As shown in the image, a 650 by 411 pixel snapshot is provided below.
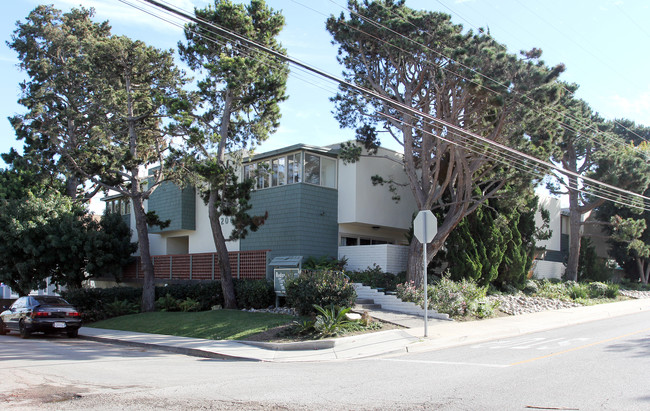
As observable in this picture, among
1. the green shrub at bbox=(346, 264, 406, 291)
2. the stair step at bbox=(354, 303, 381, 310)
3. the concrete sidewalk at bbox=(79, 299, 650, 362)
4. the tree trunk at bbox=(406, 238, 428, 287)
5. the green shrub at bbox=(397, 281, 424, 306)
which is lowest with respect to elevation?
the concrete sidewalk at bbox=(79, 299, 650, 362)

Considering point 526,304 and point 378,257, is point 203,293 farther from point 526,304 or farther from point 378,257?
point 526,304

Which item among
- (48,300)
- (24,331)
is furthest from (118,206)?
(24,331)

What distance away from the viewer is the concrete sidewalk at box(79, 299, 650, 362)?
1262 centimetres

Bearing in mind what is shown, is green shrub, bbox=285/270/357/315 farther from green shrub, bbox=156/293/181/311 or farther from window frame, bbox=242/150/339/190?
green shrub, bbox=156/293/181/311

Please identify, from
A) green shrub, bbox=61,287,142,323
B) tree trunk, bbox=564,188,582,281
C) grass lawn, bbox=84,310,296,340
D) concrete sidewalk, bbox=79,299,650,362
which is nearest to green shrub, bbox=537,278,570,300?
tree trunk, bbox=564,188,582,281

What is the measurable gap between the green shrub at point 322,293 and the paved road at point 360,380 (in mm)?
3559

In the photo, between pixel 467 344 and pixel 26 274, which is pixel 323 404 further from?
pixel 26 274

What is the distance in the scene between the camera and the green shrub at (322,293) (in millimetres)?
15414

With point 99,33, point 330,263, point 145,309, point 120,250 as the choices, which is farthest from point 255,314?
point 99,33

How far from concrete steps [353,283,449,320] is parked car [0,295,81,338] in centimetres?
987

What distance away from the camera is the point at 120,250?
28.4 metres

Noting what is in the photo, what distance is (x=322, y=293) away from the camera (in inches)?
609

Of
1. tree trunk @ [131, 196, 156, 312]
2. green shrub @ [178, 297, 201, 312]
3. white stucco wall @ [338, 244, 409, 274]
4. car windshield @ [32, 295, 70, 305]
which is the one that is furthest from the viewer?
tree trunk @ [131, 196, 156, 312]

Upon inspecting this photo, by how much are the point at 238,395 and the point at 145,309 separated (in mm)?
17040
